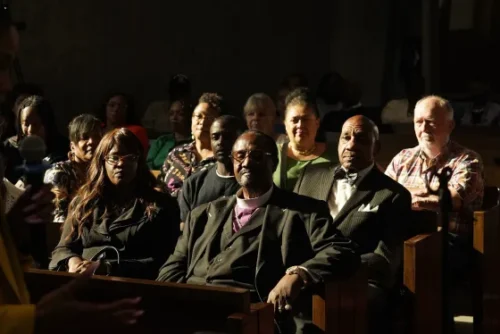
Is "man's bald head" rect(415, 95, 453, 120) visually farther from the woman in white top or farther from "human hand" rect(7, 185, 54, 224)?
"human hand" rect(7, 185, 54, 224)

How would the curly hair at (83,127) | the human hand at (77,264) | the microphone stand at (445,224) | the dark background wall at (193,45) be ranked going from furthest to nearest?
the dark background wall at (193,45) → the curly hair at (83,127) → the human hand at (77,264) → the microphone stand at (445,224)

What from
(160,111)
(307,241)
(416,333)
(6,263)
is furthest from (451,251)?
(160,111)

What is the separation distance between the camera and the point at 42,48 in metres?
9.58

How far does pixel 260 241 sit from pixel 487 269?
1.72 meters

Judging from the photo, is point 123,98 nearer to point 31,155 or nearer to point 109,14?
point 109,14

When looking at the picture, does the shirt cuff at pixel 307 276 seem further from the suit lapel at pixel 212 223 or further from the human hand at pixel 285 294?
the suit lapel at pixel 212 223

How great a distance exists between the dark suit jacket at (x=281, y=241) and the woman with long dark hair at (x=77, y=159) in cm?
142

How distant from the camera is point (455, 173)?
5605 millimetres

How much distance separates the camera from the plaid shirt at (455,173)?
5.47 meters

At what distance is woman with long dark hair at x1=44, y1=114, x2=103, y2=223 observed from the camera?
578 centimetres

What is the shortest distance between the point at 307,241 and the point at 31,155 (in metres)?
1.62

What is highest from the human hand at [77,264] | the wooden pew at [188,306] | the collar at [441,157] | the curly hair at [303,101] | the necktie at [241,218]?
the curly hair at [303,101]

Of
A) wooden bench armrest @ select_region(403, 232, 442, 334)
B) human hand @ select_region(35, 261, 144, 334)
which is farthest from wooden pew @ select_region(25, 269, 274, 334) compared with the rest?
wooden bench armrest @ select_region(403, 232, 442, 334)

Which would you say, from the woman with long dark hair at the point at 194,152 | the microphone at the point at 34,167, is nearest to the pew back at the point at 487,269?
the woman with long dark hair at the point at 194,152
